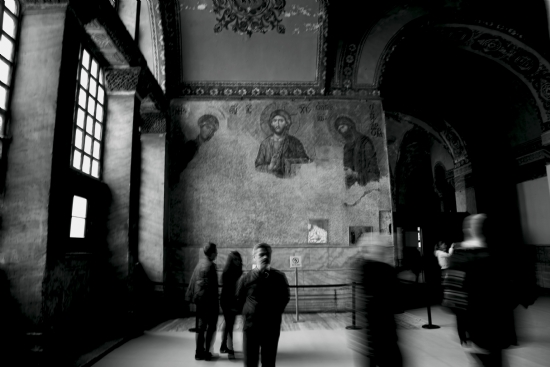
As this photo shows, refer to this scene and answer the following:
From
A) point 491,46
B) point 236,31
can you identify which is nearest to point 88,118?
point 236,31

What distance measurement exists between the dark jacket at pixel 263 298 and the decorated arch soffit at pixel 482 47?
8223 mm

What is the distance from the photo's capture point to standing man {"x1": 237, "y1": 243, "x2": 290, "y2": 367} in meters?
3.46

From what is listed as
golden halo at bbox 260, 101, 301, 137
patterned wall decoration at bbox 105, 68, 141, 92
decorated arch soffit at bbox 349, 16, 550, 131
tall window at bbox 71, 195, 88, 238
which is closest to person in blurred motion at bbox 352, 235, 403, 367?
tall window at bbox 71, 195, 88, 238

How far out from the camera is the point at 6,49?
194 inches

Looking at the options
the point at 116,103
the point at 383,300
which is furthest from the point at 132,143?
the point at 383,300

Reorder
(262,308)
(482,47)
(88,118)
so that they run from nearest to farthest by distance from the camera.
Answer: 1. (262,308)
2. (88,118)
3. (482,47)

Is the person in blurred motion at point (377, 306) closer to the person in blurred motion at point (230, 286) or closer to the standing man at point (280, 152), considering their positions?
the person in blurred motion at point (230, 286)

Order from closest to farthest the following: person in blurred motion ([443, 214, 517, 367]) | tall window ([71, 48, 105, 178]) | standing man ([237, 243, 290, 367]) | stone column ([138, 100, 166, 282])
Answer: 1. person in blurred motion ([443, 214, 517, 367])
2. standing man ([237, 243, 290, 367])
3. tall window ([71, 48, 105, 178])
4. stone column ([138, 100, 166, 282])

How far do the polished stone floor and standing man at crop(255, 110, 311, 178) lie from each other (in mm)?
3833

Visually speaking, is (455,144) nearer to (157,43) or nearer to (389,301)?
(157,43)

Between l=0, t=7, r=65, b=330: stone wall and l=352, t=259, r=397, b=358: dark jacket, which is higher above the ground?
l=0, t=7, r=65, b=330: stone wall

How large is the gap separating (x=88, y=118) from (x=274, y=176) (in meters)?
4.66

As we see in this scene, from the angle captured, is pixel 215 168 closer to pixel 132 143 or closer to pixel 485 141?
pixel 132 143

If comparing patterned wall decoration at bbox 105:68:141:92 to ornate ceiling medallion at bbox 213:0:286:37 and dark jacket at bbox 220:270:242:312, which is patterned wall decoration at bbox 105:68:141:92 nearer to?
ornate ceiling medallion at bbox 213:0:286:37
